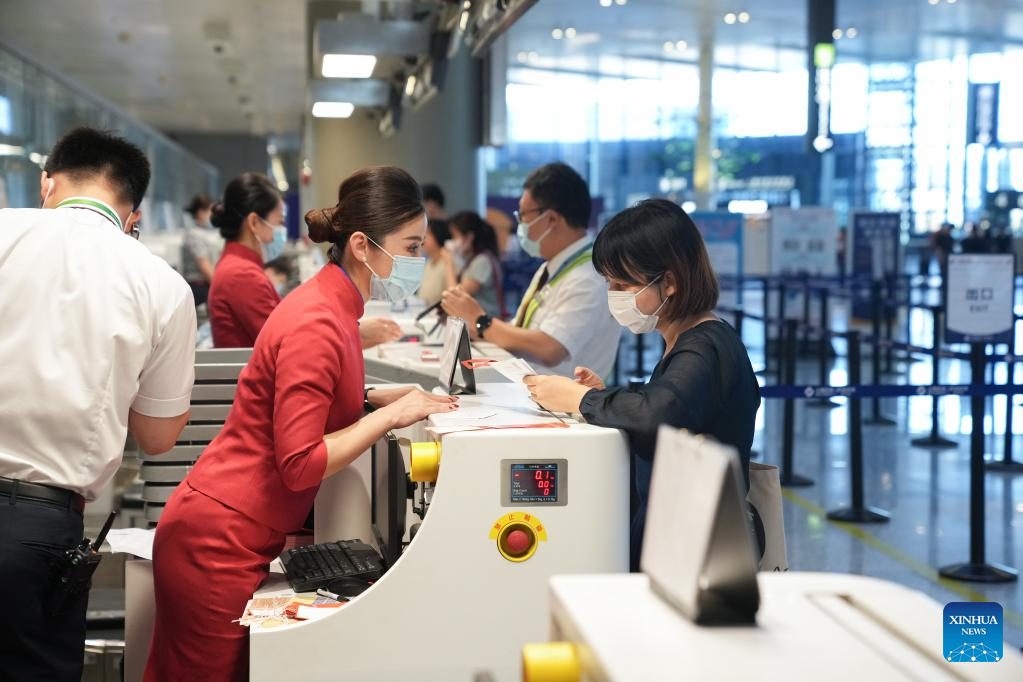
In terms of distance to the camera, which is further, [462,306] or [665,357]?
[462,306]

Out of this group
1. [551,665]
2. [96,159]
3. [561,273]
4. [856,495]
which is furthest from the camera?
[856,495]

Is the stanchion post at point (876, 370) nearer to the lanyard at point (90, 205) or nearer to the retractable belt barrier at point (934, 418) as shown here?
the retractable belt barrier at point (934, 418)

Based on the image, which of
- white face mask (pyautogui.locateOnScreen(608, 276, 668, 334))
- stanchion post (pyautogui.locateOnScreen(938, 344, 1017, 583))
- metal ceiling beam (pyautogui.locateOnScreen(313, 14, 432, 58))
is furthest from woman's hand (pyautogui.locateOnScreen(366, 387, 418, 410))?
metal ceiling beam (pyautogui.locateOnScreen(313, 14, 432, 58))

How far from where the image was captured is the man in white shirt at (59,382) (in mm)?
2174

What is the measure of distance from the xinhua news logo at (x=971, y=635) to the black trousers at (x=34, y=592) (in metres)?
1.65

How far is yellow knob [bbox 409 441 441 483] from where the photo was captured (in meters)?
2.13

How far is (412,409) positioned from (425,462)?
0.24 metres

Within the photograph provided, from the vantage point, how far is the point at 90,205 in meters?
2.37

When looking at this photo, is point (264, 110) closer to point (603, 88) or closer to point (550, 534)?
point (603, 88)

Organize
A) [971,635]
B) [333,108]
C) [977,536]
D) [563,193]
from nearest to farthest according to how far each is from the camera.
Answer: [971,635], [563,193], [977,536], [333,108]

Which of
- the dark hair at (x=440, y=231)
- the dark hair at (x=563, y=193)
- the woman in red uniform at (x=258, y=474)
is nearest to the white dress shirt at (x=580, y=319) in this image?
the dark hair at (x=563, y=193)

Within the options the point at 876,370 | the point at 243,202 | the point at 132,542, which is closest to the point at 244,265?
the point at 243,202

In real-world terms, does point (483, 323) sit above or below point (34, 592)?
above

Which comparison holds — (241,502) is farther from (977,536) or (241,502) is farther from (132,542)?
(977,536)
